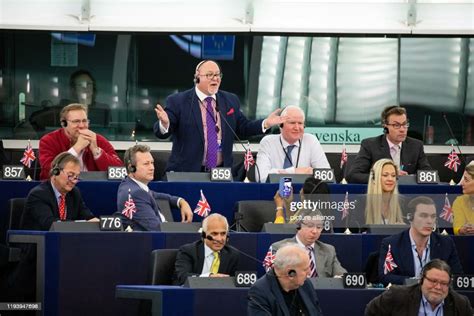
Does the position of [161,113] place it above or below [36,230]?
above

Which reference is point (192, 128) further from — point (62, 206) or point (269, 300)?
point (269, 300)

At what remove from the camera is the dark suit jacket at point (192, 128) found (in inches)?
525

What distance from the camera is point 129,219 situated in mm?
12008

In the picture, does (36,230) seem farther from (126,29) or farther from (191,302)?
(126,29)

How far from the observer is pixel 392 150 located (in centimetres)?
1343

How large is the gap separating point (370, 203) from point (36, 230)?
2339mm

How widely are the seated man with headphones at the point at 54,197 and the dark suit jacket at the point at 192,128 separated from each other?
1440 millimetres

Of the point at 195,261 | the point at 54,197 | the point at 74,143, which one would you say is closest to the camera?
the point at 195,261

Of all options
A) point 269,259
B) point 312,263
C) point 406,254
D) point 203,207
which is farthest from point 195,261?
point 406,254

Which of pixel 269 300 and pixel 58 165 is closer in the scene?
pixel 269 300

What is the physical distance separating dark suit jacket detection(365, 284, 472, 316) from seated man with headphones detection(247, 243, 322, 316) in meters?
0.53

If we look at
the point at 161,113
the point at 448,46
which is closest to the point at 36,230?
the point at 161,113

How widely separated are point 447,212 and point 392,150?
1.25 m

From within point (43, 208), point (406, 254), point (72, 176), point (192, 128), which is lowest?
point (406, 254)
